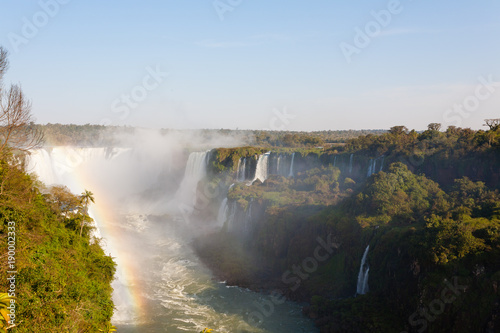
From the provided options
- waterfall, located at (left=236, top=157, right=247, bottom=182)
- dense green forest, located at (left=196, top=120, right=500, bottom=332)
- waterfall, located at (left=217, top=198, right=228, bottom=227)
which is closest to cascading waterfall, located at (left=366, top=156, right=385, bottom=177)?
dense green forest, located at (left=196, top=120, right=500, bottom=332)

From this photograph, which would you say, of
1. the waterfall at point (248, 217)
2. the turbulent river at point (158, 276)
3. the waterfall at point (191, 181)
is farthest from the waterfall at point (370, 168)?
the waterfall at point (191, 181)

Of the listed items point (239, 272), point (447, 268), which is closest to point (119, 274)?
point (239, 272)

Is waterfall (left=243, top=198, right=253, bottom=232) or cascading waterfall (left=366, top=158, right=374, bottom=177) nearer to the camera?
waterfall (left=243, top=198, right=253, bottom=232)

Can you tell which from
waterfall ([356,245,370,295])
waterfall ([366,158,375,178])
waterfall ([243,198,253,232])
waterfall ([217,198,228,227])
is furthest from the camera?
waterfall ([217,198,228,227])

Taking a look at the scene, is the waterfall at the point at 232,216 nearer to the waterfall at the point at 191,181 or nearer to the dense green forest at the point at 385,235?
the dense green forest at the point at 385,235

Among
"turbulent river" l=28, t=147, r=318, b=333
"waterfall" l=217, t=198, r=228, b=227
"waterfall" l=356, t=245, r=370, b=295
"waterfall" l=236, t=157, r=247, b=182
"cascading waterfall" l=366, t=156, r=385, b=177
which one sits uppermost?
"cascading waterfall" l=366, t=156, r=385, b=177

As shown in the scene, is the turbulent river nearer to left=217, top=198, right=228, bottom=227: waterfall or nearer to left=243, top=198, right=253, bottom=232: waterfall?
left=217, top=198, right=228, bottom=227: waterfall
